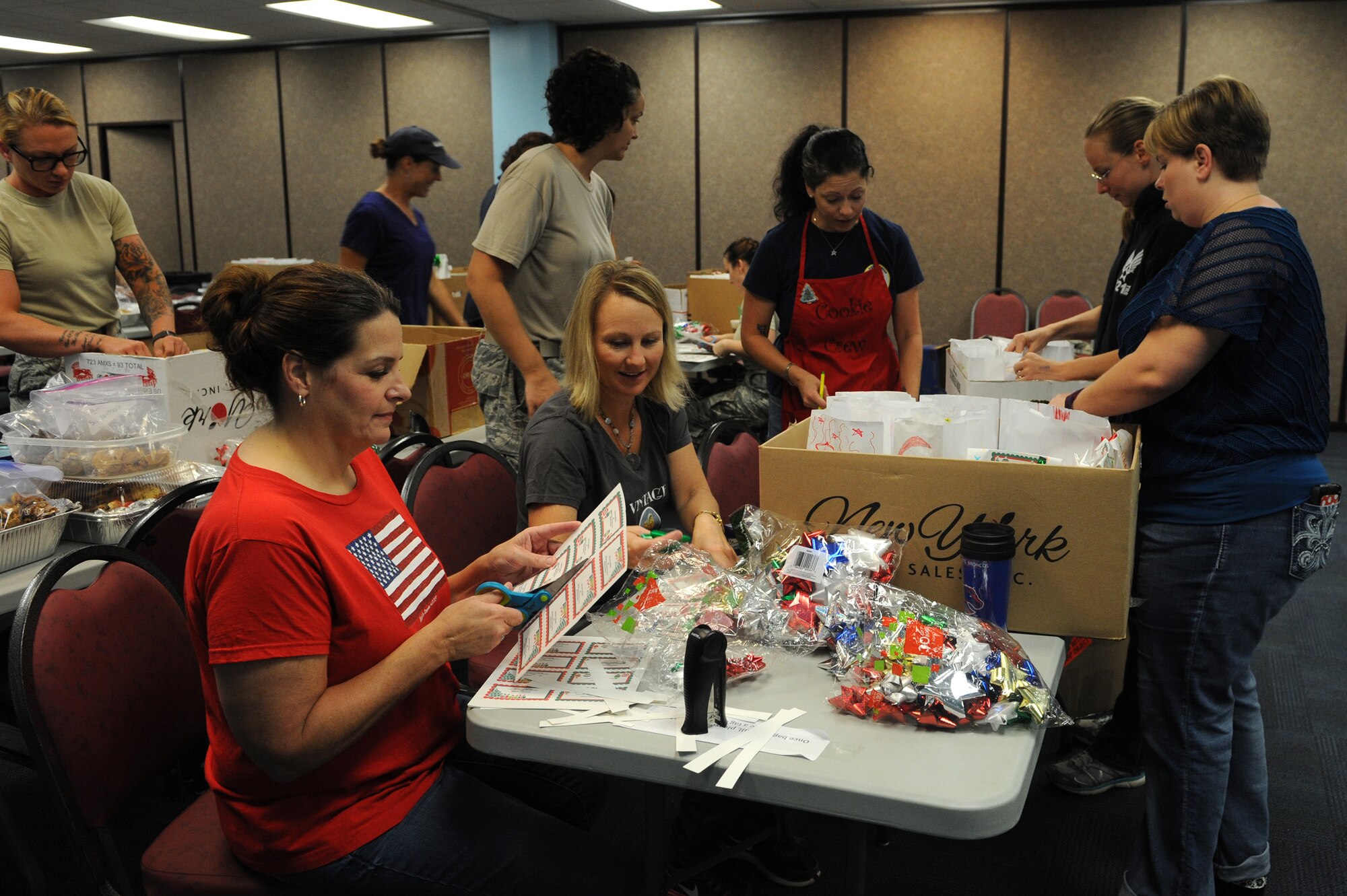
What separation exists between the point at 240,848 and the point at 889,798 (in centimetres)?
82

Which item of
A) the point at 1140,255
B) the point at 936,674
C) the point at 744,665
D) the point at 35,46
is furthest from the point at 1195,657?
the point at 35,46

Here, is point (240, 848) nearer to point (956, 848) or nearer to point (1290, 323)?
point (956, 848)

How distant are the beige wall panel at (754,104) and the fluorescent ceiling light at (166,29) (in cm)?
384

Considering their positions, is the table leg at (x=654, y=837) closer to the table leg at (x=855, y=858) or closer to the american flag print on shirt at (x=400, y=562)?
the table leg at (x=855, y=858)

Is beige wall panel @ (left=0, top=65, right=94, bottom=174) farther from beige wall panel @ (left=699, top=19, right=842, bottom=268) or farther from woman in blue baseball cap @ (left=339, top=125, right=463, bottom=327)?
woman in blue baseball cap @ (left=339, top=125, right=463, bottom=327)

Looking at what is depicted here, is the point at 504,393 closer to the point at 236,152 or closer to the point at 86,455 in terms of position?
the point at 86,455

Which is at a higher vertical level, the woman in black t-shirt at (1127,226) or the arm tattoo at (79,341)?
the woman in black t-shirt at (1127,226)

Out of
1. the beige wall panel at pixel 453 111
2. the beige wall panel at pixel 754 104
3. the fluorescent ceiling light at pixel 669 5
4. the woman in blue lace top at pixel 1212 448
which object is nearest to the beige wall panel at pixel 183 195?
the beige wall panel at pixel 453 111

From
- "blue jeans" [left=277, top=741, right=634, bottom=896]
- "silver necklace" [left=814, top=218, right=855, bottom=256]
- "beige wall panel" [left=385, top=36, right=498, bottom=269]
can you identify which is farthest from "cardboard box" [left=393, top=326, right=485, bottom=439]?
"beige wall panel" [left=385, top=36, right=498, bottom=269]

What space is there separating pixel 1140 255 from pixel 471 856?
1833 mm

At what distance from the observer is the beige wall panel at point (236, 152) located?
8586 mm

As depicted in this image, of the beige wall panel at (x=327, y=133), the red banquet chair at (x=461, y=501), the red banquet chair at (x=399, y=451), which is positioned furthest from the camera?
the beige wall panel at (x=327, y=133)

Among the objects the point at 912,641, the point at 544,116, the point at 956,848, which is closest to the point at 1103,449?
the point at 912,641

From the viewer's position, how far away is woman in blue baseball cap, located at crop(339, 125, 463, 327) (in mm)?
3705
